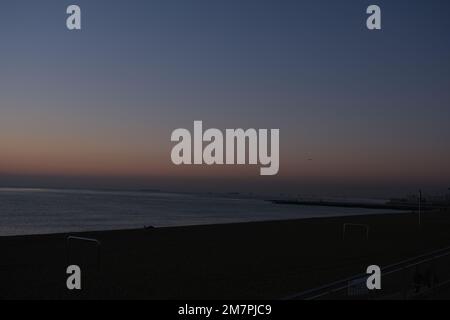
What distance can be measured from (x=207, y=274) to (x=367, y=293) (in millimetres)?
5148

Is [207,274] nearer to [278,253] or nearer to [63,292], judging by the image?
[63,292]

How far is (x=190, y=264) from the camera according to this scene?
44.9ft

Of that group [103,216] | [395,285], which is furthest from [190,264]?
[103,216]

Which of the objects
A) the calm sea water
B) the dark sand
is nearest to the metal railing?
the dark sand

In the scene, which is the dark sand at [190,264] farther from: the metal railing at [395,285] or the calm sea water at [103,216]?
the calm sea water at [103,216]

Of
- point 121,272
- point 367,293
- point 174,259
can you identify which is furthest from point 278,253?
point 367,293

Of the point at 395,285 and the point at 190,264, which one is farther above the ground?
the point at 395,285

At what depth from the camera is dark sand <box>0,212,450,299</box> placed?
987 centimetres

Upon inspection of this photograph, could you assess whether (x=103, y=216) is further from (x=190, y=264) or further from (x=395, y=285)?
(x=395, y=285)

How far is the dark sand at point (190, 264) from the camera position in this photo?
32.4 ft

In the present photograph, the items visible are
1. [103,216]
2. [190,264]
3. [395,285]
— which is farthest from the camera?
[103,216]

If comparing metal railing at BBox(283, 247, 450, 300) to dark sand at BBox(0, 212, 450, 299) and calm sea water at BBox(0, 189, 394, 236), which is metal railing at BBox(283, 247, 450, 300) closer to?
dark sand at BBox(0, 212, 450, 299)

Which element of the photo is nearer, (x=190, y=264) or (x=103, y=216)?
(x=190, y=264)
